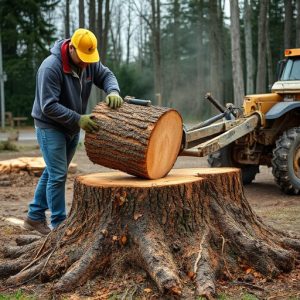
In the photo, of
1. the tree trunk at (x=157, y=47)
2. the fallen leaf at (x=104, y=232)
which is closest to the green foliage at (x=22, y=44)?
the tree trunk at (x=157, y=47)

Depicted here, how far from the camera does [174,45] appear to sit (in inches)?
1893

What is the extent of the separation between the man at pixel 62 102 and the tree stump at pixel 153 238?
73cm

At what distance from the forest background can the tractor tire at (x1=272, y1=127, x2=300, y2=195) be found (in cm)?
1071

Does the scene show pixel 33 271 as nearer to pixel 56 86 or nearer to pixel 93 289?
pixel 93 289

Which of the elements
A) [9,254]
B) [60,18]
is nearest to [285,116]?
[9,254]

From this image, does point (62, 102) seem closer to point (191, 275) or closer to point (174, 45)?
point (191, 275)

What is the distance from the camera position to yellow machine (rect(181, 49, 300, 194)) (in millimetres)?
9016

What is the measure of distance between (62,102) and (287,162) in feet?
15.2

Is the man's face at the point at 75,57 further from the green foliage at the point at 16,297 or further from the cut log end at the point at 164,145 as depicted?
the green foliage at the point at 16,297

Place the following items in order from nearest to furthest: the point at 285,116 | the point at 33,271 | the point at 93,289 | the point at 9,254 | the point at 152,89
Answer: the point at 93,289
the point at 33,271
the point at 9,254
the point at 285,116
the point at 152,89

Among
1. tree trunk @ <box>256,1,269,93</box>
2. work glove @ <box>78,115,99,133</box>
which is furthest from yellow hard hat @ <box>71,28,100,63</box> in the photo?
tree trunk @ <box>256,1,269,93</box>

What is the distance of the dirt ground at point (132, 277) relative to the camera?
4.21 meters

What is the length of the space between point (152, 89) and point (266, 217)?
37.6 m

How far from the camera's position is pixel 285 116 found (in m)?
9.80
